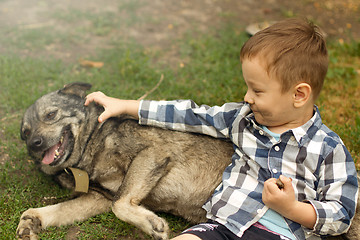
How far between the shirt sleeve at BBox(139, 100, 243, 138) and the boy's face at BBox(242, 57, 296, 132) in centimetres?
38

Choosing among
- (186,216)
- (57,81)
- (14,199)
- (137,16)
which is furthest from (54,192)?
(137,16)

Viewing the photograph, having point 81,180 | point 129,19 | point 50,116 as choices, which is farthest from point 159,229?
point 129,19

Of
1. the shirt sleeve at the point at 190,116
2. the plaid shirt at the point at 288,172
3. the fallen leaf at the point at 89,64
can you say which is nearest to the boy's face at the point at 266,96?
the plaid shirt at the point at 288,172

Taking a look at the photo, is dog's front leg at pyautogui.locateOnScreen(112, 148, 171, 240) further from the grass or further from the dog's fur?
the grass

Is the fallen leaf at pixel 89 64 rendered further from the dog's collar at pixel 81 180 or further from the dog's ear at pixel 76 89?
the dog's collar at pixel 81 180

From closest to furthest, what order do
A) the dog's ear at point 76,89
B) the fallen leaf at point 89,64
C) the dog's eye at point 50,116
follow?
1. the dog's eye at point 50,116
2. the dog's ear at point 76,89
3. the fallen leaf at point 89,64

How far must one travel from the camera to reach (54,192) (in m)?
A: 3.53

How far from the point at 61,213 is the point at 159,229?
95cm

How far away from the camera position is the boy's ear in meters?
2.42

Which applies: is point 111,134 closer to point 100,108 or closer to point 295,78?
point 100,108

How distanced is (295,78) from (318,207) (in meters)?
0.83

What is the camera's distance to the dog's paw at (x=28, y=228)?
296 cm

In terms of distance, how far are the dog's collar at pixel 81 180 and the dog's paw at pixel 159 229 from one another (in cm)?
77

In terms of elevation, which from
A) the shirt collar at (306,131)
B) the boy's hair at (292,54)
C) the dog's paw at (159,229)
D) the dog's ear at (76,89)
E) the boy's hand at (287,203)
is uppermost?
the boy's hair at (292,54)
